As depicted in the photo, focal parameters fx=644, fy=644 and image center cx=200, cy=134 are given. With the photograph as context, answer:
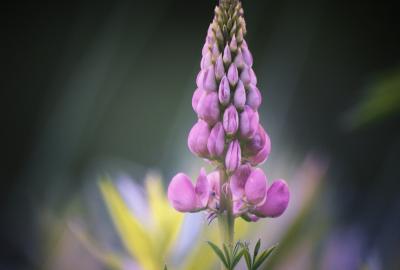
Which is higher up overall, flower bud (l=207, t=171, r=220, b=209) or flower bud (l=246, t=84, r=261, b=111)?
flower bud (l=246, t=84, r=261, b=111)

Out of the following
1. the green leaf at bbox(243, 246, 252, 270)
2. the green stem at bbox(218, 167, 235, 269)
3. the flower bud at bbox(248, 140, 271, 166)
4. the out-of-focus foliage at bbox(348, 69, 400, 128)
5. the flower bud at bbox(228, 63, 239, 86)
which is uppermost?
the out-of-focus foliage at bbox(348, 69, 400, 128)

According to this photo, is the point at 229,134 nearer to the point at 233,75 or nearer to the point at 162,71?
the point at 233,75

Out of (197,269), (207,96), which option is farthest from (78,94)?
(207,96)

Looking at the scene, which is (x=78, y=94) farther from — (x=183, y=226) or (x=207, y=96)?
(x=207, y=96)

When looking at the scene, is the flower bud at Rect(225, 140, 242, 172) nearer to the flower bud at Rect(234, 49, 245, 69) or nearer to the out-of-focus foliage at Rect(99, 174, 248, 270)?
the flower bud at Rect(234, 49, 245, 69)

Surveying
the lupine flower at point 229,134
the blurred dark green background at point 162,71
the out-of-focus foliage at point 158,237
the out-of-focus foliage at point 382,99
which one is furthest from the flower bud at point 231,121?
the blurred dark green background at point 162,71

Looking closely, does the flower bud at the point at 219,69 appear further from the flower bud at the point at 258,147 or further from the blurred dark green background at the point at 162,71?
the blurred dark green background at the point at 162,71

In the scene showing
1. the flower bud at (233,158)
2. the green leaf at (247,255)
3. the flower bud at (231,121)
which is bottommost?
the green leaf at (247,255)

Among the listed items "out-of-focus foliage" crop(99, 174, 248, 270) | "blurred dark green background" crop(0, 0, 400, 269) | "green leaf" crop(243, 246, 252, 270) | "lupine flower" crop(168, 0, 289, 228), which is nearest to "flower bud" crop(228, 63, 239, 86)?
"lupine flower" crop(168, 0, 289, 228)
